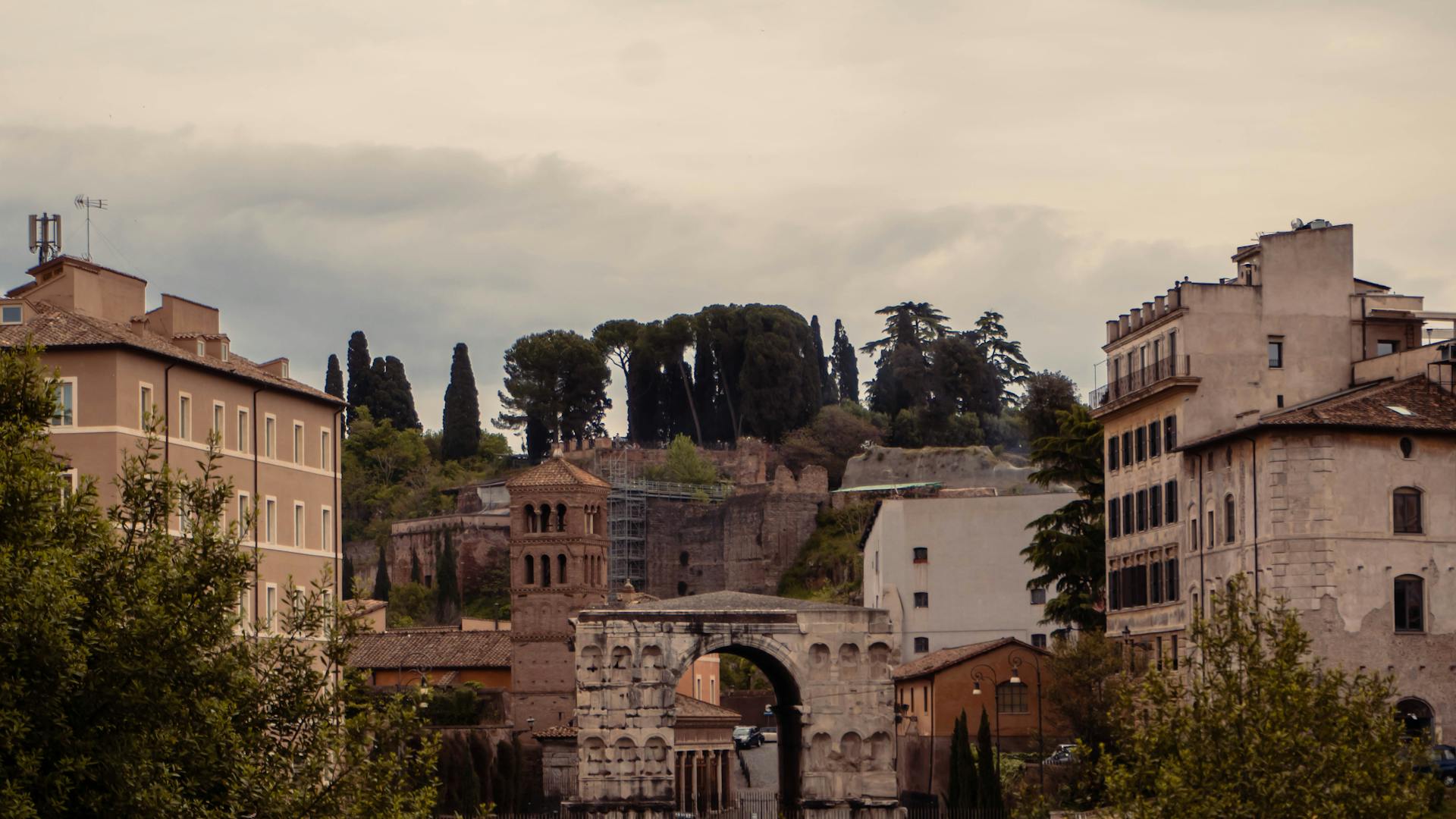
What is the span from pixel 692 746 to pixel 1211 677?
67190 millimetres

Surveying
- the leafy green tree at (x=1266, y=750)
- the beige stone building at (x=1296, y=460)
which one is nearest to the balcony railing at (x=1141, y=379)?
the beige stone building at (x=1296, y=460)

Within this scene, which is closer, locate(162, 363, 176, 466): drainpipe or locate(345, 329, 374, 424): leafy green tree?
Answer: locate(162, 363, 176, 466): drainpipe

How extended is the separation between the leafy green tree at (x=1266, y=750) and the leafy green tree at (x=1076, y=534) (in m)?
42.9

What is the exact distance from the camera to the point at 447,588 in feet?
496

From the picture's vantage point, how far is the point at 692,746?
104 metres

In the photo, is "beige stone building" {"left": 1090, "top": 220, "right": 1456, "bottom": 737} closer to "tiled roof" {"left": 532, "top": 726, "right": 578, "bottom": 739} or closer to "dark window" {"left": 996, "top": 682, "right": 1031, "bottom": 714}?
"dark window" {"left": 996, "top": 682, "right": 1031, "bottom": 714}

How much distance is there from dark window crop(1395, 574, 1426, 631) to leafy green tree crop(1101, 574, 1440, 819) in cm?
2727

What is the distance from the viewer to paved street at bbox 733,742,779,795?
343 ft

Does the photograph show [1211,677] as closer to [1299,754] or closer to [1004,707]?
[1299,754]

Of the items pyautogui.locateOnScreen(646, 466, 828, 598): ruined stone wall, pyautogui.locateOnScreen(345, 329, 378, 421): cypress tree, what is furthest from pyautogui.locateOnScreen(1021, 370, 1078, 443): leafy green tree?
pyautogui.locateOnScreen(345, 329, 378, 421): cypress tree

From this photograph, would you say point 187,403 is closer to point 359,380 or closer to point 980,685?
point 980,685

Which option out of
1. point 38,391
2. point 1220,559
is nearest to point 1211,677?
point 38,391

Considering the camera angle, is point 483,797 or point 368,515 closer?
point 483,797

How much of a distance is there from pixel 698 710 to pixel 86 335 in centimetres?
4614
